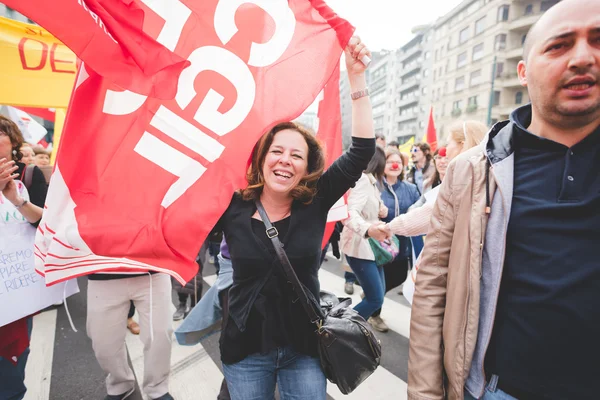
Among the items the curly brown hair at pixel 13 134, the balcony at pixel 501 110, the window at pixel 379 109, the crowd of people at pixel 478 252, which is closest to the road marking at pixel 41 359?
the crowd of people at pixel 478 252

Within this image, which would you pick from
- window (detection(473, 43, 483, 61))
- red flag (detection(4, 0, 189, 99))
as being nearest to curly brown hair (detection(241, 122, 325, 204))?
red flag (detection(4, 0, 189, 99))

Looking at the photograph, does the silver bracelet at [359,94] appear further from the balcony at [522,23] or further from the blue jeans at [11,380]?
the balcony at [522,23]

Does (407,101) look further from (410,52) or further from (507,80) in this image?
(507,80)

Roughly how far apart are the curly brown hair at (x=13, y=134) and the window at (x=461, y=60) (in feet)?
161

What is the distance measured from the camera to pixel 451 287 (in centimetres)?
130

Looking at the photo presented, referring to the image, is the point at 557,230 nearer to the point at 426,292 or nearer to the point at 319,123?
the point at 426,292

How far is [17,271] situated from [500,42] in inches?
1783

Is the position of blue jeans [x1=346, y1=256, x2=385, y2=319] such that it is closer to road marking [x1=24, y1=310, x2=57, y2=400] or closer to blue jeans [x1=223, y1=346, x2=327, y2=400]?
blue jeans [x1=223, y1=346, x2=327, y2=400]

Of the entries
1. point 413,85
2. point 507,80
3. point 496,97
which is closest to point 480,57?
point 507,80

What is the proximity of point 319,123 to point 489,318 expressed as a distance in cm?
166

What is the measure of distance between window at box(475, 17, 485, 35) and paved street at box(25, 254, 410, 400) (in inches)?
1822

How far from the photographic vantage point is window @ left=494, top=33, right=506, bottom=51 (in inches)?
1407

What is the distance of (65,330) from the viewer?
3793 millimetres

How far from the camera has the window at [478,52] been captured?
39000 mm
